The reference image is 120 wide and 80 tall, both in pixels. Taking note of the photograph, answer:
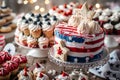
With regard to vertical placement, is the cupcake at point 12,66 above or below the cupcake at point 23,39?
below

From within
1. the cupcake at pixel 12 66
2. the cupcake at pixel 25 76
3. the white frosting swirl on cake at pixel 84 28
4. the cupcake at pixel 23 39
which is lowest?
the cupcake at pixel 25 76

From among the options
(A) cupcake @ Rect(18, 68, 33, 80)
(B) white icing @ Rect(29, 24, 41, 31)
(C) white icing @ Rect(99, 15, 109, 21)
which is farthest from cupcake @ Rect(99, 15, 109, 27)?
(A) cupcake @ Rect(18, 68, 33, 80)

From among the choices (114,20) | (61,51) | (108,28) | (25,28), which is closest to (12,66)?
(61,51)

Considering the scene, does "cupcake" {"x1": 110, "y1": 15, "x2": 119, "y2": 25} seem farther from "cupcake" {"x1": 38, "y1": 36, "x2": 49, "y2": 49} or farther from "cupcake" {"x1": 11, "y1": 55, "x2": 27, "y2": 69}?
"cupcake" {"x1": 11, "y1": 55, "x2": 27, "y2": 69}

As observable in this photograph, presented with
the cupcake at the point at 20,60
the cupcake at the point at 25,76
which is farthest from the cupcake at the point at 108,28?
the cupcake at the point at 25,76

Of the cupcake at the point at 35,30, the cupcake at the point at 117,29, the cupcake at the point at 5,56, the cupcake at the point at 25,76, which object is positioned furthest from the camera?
the cupcake at the point at 117,29

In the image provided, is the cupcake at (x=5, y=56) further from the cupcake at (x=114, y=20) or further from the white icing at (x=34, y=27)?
the cupcake at (x=114, y=20)

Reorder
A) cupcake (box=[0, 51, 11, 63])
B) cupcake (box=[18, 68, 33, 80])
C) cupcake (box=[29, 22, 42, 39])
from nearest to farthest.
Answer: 1. cupcake (box=[18, 68, 33, 80])
2. cupcake (box=[0, 51, 11, 63])
3. cupcake (box=[29, 22, 42, 39])
